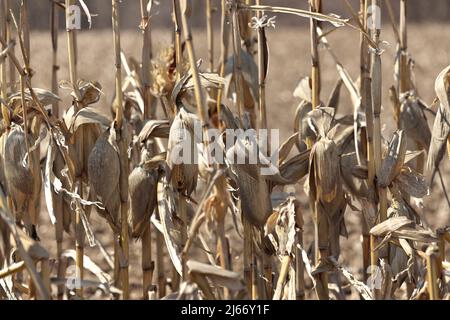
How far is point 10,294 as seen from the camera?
100 cm

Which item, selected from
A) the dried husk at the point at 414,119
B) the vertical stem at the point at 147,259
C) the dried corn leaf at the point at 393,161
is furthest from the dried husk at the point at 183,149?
the dried husk at the point at 414,119

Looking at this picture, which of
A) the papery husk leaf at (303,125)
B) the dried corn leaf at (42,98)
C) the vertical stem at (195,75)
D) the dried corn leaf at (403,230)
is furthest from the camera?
the papery husk leaf at (303,125)

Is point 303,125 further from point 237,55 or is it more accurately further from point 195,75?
point 195,75

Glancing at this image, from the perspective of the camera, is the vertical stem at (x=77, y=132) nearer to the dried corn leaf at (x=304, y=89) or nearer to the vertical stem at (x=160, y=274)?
the vertical stem at (x=160, y=274)

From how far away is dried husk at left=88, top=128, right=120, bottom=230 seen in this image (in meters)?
1.02

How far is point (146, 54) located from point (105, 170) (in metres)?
0.16

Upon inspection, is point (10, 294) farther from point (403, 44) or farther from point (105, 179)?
point (403, 44)

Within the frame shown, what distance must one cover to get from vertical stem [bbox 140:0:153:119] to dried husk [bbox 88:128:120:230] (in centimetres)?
11

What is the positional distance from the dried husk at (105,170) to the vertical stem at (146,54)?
4.4 inches

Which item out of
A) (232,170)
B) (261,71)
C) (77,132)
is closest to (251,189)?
(232,170)

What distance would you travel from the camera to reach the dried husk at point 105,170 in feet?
3.33
